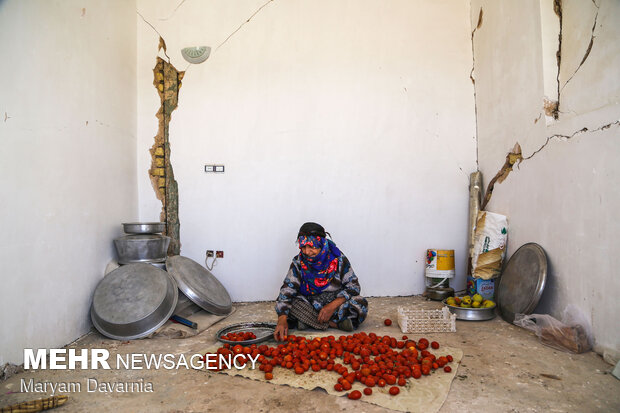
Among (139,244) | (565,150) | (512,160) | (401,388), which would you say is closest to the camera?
(401,388)

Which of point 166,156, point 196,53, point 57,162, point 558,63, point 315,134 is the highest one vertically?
point 196,53

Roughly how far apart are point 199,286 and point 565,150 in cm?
338

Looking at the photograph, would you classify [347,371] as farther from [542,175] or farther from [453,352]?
[542,175]

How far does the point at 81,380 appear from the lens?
2396 mm

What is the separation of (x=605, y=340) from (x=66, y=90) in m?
4.30

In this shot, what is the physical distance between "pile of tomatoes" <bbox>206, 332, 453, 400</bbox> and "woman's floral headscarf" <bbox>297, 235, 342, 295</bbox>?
23.1 inches

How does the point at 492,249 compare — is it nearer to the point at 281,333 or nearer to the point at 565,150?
the point at 565,150

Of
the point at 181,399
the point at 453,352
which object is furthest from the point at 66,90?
the point at 453,352

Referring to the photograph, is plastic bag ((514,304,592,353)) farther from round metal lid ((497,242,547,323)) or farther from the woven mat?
the woven mat

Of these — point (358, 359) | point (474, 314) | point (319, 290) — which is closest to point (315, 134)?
point (319, 290)

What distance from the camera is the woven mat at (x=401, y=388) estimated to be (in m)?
2.04

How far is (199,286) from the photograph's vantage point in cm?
378

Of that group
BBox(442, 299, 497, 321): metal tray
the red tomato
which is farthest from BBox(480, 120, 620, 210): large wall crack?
the red tomato

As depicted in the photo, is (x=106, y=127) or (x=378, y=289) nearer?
(x=106, y=127)
